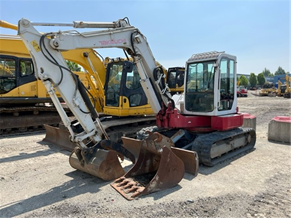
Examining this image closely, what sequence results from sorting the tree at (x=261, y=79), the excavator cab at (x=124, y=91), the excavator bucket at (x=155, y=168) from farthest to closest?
the tree at (x=261, y=79) < the excavator cab at (x=124, y=91) < the excavator bucket at (x=155, y=168)

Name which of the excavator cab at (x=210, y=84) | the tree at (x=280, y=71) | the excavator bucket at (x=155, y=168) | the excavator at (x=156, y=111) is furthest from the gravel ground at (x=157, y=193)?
the tree at (x=280, y=71)

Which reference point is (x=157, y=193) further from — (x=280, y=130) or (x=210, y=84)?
(x=280, y=130)

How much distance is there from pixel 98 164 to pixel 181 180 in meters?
1.57

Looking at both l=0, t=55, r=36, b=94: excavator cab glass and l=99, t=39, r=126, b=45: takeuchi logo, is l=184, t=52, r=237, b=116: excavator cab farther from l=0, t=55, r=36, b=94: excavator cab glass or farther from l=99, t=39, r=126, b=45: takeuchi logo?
l=0, t=55, r=36, b=94: excavator cab glass

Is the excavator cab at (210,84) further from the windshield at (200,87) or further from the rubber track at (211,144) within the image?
the rubber track at (211,144)

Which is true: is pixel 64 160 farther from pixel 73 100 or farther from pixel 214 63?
pixel 214 63

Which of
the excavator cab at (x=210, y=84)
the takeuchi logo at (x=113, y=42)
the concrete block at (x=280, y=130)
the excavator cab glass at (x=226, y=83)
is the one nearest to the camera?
the takeuchi logo at (x=113, y=42)

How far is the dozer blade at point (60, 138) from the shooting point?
7.49 metres

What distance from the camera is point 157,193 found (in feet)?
14.5

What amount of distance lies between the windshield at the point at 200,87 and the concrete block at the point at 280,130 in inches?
123

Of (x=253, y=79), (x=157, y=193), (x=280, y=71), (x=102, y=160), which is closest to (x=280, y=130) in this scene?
(x=157, y=193)

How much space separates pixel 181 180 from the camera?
495 centimetres

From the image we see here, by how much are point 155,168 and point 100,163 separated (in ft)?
3.65

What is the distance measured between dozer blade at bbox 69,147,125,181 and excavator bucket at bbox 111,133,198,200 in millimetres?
205
